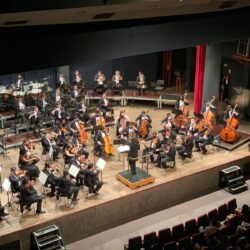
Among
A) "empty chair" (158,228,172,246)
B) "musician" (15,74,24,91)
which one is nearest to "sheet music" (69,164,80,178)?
"empty chair" (158,228,172,246)

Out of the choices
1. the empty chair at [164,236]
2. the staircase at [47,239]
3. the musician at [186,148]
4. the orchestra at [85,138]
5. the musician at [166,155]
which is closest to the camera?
the empty chair at [164,236]

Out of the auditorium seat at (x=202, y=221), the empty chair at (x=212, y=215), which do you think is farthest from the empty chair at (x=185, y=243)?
the empty chair at (x=212, y=215)

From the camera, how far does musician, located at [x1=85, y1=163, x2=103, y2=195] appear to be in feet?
44.5

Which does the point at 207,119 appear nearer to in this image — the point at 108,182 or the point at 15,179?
the point at 108,182

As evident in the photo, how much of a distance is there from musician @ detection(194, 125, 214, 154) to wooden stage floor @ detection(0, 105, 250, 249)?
30 cm

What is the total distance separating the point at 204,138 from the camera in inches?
648

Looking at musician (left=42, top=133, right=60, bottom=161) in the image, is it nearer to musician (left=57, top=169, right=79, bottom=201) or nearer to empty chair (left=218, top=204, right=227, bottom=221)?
musician (left=57, top=169, right=79, bottom=201)

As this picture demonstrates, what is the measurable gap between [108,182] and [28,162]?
94.2 inches

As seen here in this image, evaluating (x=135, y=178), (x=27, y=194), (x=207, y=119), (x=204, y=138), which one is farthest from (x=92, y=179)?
(x=207, y=119)

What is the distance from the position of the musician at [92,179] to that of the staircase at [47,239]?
1643mm

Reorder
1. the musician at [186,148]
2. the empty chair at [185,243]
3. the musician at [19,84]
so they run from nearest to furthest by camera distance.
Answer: the empty chair at [185,243]
the musician at [186,148]
the musician at [19,84]

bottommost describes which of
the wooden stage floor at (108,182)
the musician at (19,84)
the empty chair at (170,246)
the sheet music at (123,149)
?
the wooden stage floor at (108,182)

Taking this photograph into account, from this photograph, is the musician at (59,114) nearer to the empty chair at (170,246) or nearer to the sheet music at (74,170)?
the sheet music at (74,170)

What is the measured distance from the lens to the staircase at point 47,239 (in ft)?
40.4
